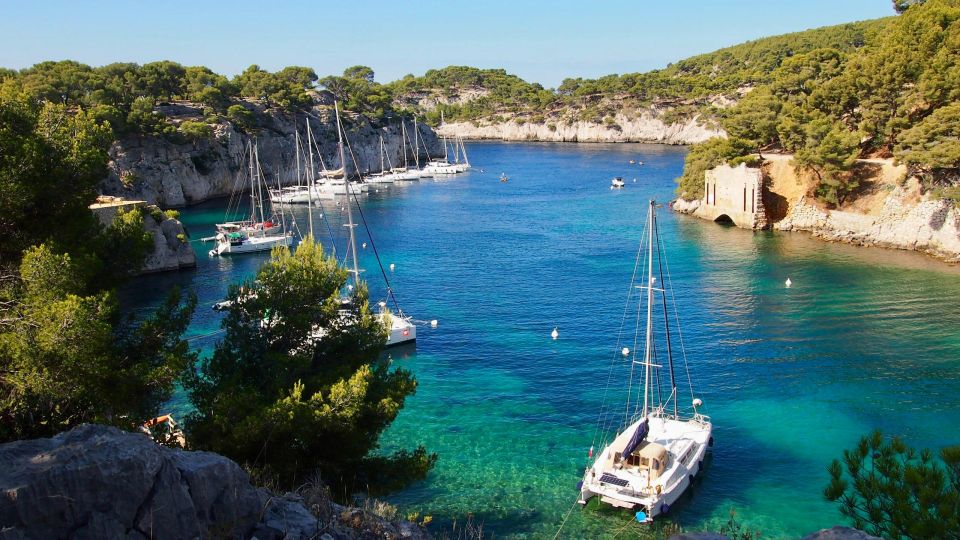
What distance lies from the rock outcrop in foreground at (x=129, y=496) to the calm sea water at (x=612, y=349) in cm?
1085

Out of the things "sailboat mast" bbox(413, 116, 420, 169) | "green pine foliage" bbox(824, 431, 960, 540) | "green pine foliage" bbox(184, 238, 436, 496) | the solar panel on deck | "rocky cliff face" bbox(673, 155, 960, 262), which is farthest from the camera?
"sailboat mast" bbox(413, 116, 420, 169)

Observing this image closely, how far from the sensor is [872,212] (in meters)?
54.4

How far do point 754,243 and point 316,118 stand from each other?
67689 millimetres

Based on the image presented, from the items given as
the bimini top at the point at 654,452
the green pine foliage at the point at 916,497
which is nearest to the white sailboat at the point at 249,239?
the bimini top at the point at 654,452

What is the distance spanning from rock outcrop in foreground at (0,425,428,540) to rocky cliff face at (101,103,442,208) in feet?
177

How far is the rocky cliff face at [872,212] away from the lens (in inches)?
1918

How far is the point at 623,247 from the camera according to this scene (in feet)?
182

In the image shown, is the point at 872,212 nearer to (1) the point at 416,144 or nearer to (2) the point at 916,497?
(2) the point at 916,497

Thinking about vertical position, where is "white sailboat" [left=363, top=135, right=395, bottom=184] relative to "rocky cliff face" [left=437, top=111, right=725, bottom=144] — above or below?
below

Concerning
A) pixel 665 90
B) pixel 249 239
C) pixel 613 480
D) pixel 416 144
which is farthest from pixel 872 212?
pixel 665 90

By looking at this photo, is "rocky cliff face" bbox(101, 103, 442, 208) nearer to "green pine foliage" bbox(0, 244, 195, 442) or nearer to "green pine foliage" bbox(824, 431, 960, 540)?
"green pine foliage" bbox(0, 244, 195, 442)

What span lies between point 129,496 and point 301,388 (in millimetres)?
7979

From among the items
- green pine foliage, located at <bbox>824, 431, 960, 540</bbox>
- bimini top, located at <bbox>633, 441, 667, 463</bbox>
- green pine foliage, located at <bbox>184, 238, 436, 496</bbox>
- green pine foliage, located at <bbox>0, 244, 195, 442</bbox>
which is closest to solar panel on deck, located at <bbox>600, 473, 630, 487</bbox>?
bimini top, located at <bbox>633, 441, 667, 463</bbox>

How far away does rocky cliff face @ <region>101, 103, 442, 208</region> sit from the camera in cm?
7244
